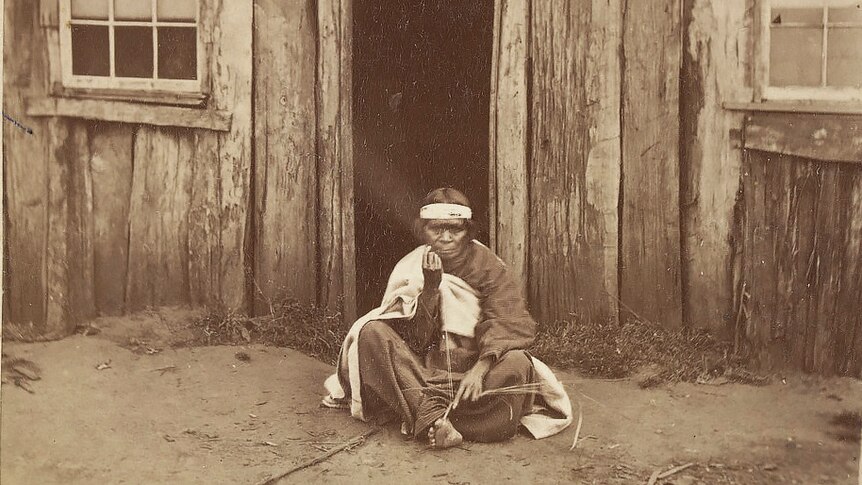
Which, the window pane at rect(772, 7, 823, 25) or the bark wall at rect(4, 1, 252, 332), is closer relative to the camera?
the window pane at rect(772, 7, 823, 25)

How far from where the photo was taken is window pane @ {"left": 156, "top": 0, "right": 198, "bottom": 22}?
12.5 feet

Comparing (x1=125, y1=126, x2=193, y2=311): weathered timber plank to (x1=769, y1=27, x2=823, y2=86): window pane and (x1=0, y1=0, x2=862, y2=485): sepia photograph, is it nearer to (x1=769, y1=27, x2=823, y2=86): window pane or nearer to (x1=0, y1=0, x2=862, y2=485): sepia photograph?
(x1=0, y1=0, x2=862, y2=485): sepia photograph

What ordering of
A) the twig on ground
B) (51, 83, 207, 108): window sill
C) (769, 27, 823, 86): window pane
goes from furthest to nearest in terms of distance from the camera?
(51, 83, 207, 108): window sill, (769, 27, 823, 86): window pane, the twig on ground

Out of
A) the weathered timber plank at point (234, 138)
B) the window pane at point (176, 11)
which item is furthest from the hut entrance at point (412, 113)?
the window pane at point (176, 11)

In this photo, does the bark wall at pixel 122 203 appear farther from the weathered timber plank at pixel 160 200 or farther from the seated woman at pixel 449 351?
the seated woman at pixel 449 351

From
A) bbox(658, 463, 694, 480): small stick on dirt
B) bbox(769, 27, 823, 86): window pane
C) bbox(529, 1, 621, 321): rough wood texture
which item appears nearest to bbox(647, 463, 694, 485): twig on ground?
bbox(658, 463, 694, 480): small stick on dirt

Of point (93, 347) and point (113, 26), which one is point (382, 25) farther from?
point (93, 347)

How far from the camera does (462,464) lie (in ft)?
11.7

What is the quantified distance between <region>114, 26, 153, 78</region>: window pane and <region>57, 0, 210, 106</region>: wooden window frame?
20 mm

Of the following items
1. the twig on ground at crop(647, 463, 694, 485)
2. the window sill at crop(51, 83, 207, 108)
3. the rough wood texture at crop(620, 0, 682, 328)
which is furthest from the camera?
the window sill at crop(51, 83, 207, 108)

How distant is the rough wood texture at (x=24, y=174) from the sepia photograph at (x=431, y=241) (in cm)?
1

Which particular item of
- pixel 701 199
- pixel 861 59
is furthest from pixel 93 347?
pixel 861 59

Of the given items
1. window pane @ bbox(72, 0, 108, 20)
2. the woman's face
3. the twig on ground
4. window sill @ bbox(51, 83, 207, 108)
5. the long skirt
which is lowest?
the twig on ground

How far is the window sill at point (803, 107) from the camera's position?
11.7 ft
